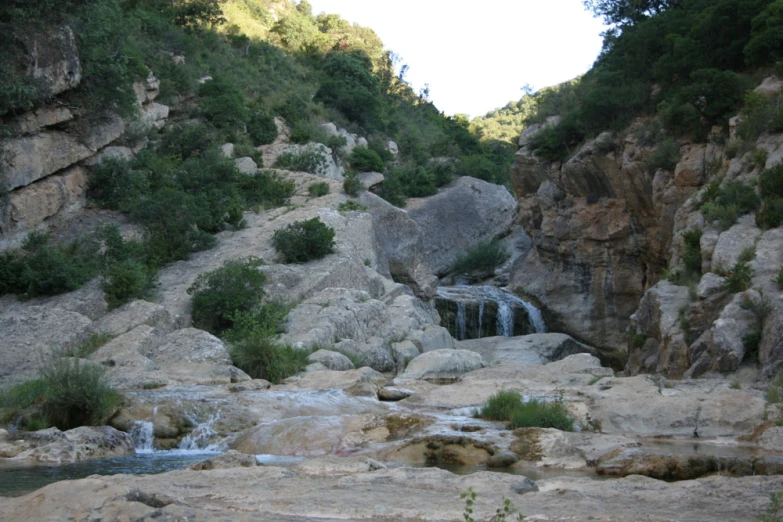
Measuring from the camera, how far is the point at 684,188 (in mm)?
23375

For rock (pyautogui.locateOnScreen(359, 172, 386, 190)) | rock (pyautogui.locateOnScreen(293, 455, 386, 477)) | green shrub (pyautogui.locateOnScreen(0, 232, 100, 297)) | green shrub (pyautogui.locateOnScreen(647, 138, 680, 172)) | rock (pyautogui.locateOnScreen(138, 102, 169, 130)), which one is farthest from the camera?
rock (pyautogui.locateOnScreen(359, 172, 386, 190))

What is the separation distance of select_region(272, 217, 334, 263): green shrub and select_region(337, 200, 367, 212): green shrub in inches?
139

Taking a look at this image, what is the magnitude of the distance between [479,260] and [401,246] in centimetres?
963

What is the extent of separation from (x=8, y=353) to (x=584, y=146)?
21298 mm

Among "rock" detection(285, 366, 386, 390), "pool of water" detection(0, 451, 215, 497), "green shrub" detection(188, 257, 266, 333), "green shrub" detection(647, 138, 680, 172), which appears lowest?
"pool of water" detection(0, 451, 215, 497)

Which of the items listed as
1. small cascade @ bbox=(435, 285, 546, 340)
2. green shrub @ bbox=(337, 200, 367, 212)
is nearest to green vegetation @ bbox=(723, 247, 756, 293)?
green shrub @ bbox=(337, 200, 367, 212)

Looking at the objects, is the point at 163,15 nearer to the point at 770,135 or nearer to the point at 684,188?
the point at 684,188

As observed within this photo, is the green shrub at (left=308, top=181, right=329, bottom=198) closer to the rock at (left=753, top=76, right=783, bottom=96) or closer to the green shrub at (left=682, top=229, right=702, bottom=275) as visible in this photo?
the green shrub at (left=682, top=229, right=702, bottom=275)

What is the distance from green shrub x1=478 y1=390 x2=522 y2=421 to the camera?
11.3 m

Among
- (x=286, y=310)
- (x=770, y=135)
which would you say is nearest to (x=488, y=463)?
(x=286, y=310)

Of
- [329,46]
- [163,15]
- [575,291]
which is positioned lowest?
[575,291]

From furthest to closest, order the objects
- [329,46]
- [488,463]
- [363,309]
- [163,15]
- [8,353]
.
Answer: [329,46]
[163,15]
[363,309]
[8,353]
[488,463]

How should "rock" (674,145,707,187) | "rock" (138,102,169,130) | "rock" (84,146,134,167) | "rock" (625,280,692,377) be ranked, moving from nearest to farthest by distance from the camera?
1. "rock" (625,280,692,377)
2. "rock" (674,145,707,187)
3. "rock" (84,146,134,167)
4. "rock" (138,102,169,130)

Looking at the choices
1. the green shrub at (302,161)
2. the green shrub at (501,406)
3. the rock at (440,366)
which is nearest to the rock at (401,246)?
the green shrub at (302,161)
